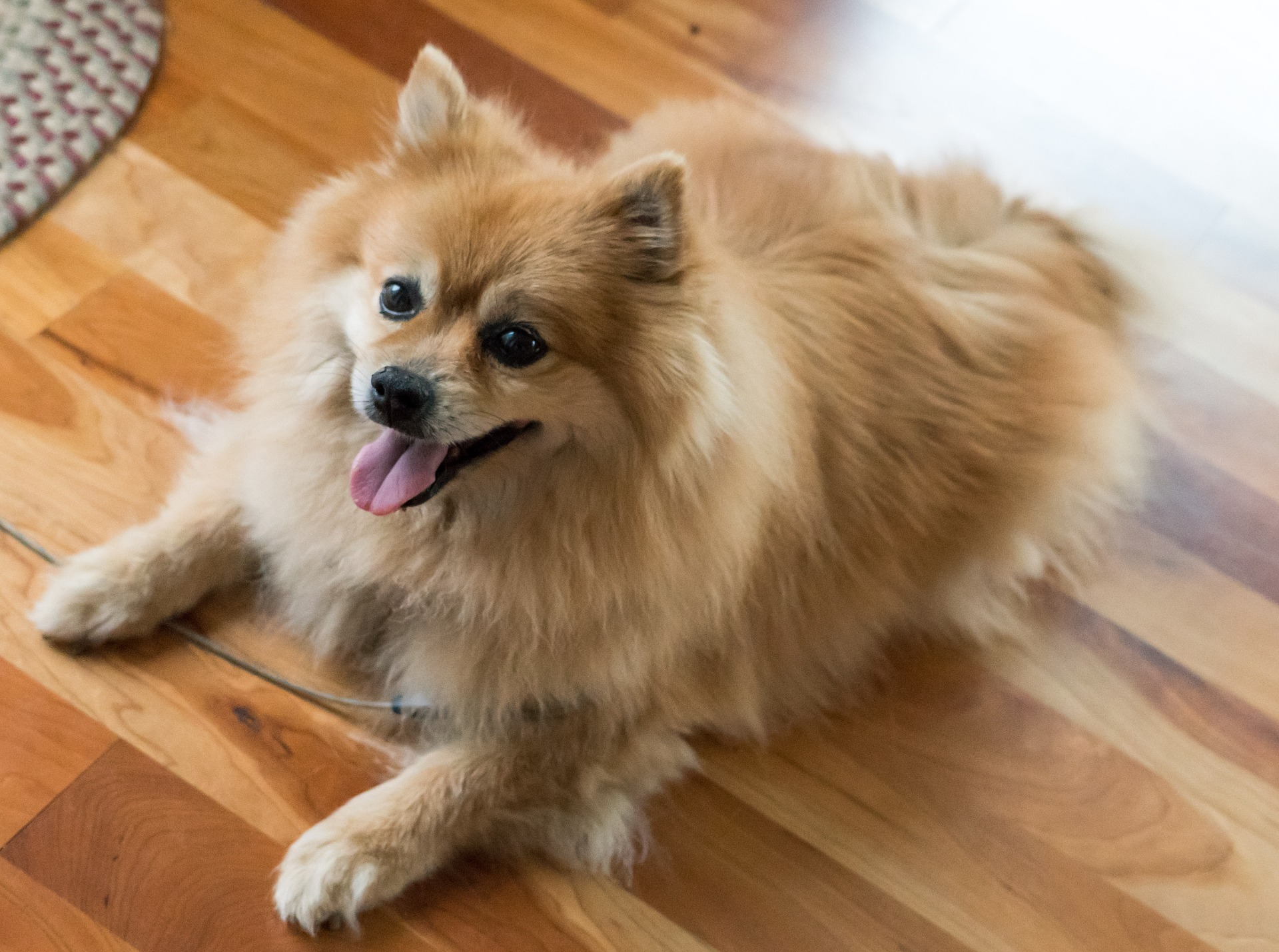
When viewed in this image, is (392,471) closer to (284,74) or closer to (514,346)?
(514,346)

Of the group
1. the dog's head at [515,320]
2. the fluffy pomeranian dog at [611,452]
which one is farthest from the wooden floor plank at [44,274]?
the dog's head at [515,320]

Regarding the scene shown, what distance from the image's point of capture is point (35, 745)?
4.94 feet

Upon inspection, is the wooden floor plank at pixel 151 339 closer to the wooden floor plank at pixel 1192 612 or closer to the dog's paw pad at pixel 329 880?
the dog's paw pad at pixel 329 880

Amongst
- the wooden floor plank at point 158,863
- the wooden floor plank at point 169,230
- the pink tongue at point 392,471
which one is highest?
the pink tongue at point 392,471

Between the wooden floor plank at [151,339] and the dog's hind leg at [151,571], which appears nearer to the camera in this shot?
the dog's hind leg at [151,571]

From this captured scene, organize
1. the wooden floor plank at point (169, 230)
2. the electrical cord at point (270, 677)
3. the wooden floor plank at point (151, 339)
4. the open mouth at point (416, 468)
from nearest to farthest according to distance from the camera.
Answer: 1. the open mouth at point (416, 468)
2. the electrical cord at point (270, 677)
3. the wooden floor plank at point (151, 339)
4. the wooden floor plank at point (169, 230)

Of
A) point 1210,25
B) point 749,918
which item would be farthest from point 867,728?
point 1210,25

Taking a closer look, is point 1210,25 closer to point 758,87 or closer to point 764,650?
point 758,87

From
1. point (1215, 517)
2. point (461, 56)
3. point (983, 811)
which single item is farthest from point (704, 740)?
point (461, 56)

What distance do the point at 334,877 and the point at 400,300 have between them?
75 centimetres

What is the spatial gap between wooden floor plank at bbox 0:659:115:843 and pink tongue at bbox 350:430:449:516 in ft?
1.88

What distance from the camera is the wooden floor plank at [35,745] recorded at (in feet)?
4.80

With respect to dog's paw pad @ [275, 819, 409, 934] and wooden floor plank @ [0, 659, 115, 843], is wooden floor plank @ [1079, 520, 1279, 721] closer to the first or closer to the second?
dog's paw pad @ [275, 819, 409, 934]

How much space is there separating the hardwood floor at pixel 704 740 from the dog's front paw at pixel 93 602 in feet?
0.16
